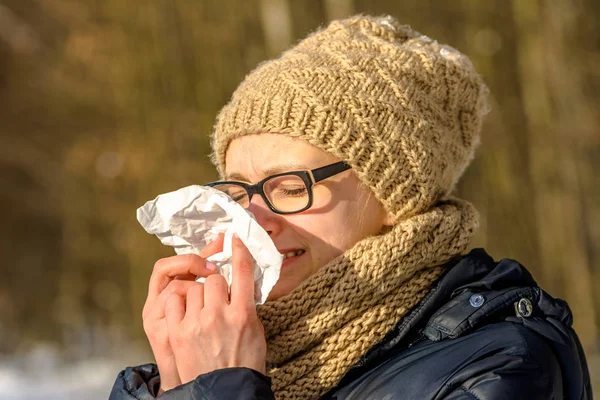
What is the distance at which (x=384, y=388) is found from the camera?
5.31ft

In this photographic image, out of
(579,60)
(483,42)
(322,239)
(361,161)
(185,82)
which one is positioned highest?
(185,82)

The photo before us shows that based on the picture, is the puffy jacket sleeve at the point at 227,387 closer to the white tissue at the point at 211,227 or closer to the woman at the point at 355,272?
the woman at the point at 355,272

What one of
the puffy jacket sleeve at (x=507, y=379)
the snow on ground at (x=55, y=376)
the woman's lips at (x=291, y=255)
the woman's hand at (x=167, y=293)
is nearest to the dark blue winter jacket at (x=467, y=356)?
the puffy jacket sleeve at (x=507, y=379)

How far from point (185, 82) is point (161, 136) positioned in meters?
0.75

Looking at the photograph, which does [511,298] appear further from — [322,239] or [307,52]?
[307,52]

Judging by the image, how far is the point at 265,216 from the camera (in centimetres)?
187

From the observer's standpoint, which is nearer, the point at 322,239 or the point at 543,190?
the point at 322,239

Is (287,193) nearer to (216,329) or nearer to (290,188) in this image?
(290,188)

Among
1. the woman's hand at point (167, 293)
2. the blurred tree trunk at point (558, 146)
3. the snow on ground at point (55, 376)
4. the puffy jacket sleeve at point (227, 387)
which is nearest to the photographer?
the puffy jacket sleeve at point (227, 387)

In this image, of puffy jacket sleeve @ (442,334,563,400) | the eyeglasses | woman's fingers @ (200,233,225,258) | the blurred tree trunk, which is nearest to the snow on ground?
the blurred tree trunk

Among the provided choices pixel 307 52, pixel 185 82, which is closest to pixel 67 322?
pixel 185 82

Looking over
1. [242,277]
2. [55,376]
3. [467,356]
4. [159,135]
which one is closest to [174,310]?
[242,277]

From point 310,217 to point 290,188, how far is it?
97 mm

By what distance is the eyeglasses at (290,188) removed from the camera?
1838 millimetres
